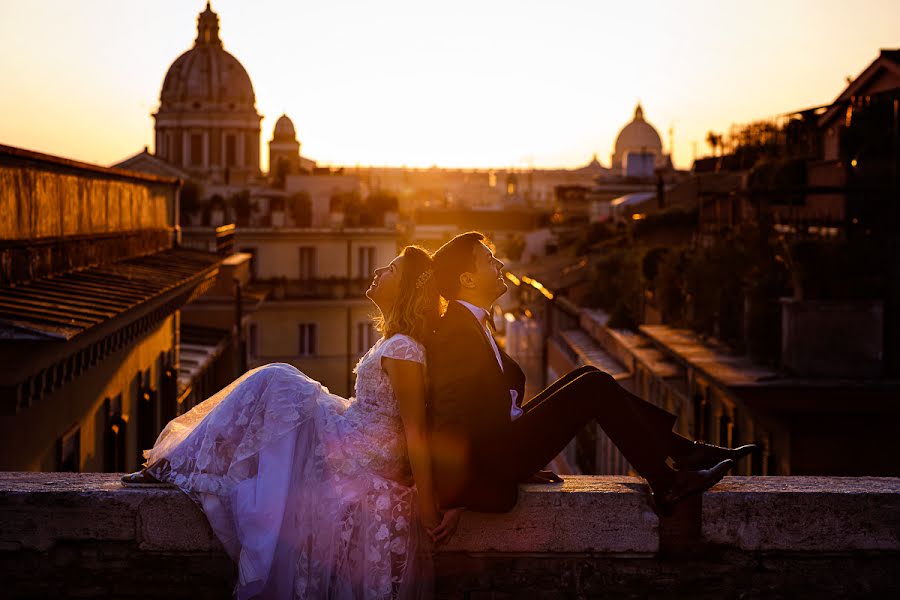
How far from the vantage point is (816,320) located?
48.4 ft

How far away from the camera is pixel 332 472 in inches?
226

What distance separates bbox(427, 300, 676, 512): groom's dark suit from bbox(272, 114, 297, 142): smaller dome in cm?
10513

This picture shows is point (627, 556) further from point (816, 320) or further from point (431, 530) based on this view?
point (816, 320)

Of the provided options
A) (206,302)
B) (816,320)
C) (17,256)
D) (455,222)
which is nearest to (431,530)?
(17,256)

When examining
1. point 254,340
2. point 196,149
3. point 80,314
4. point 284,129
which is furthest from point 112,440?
point 196,149

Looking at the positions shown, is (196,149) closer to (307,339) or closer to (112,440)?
(307,339)

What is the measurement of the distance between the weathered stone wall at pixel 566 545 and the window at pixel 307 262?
44.0 meters

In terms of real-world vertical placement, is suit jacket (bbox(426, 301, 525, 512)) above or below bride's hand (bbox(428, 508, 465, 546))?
above

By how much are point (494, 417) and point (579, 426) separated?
0.39 meters

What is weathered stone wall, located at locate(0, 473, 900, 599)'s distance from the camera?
595cm

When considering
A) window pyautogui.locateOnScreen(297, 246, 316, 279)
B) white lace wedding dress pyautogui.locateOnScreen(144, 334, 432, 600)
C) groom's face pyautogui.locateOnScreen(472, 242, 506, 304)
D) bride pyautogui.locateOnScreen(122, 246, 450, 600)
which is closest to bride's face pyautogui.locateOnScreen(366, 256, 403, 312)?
bride pyautogui.locateOnScreen(122, 246, 450, 600)

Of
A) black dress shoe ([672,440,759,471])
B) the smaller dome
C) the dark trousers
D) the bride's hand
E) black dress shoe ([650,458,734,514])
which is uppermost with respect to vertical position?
the smaller dome

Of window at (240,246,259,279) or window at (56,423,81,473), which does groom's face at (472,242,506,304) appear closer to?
window at (56,423,81,473)

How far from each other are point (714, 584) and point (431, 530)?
1315 mm
